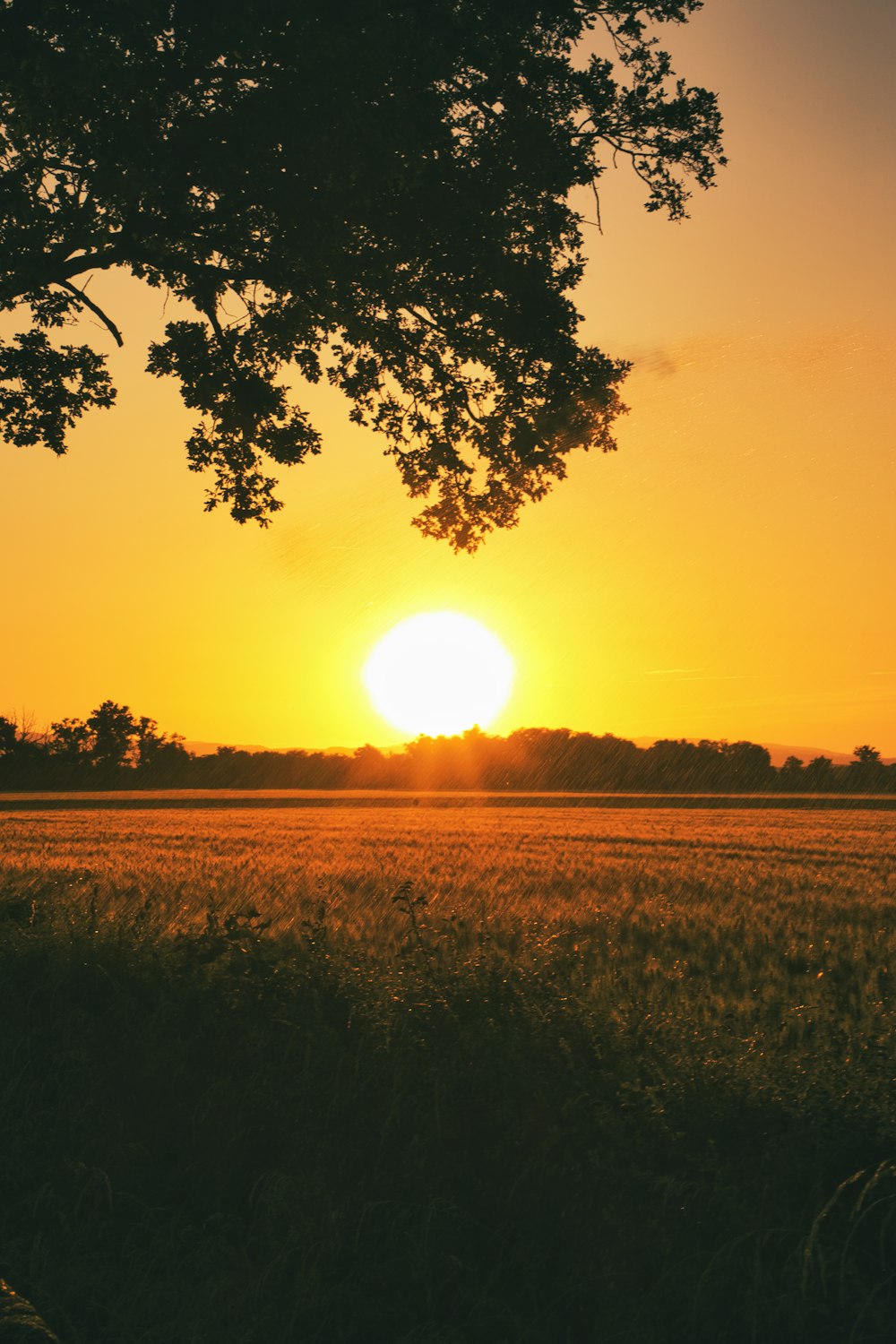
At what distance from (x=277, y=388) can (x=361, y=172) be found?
4.09 meters

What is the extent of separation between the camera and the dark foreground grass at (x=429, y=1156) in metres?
4.24

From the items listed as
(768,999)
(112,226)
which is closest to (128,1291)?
(768,999)

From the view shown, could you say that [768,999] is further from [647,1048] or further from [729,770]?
[729,770]

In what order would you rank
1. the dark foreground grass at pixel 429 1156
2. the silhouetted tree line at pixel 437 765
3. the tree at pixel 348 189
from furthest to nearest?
1. the silhouetted tree line at pixel 437 765
2. the tree at pixel 348 189
3. the dark foreground grass at pixel 429 1156

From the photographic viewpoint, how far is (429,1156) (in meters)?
5.39

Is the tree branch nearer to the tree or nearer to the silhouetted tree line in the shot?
the tree

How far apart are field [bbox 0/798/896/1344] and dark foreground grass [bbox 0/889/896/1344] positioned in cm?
2

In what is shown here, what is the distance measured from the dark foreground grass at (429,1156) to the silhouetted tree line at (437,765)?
87316 millimetres

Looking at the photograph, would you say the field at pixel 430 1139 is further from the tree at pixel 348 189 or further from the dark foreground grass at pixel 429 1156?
the tree at pixel 348 189

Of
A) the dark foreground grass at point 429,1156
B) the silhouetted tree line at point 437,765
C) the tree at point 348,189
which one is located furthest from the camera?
the silhouetted tree line at point 437,765

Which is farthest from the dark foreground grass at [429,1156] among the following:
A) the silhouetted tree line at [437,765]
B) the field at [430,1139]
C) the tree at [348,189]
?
the silhouetted tree line at [437,765]

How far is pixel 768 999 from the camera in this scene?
7.70 m

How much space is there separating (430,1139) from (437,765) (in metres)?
102

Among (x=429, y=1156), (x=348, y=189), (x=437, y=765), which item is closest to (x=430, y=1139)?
(x=429, y=1156)
